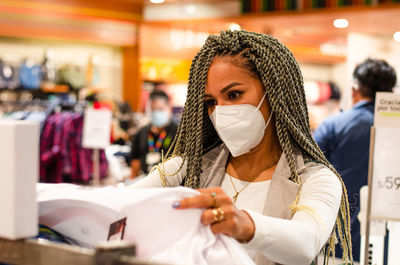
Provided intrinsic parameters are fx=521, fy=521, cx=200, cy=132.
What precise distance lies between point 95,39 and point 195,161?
28.1 feet

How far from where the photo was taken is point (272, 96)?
4.92 ft

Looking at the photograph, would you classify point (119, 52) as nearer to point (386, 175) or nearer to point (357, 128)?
point (357, 128)

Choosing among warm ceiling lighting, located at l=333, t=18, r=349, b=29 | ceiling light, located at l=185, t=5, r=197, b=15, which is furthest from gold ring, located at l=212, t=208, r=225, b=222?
ceiling light, located at l=185, t=5, r=197, b=15

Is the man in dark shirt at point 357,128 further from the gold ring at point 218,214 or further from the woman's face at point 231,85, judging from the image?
the gold ring at point 218,214

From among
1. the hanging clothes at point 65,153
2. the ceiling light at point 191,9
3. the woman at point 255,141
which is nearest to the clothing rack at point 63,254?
the woman at point 255,141

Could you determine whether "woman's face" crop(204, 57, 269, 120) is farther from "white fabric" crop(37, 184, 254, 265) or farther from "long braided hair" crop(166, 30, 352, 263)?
"white fabric" crop(37, 184, 254, 265)

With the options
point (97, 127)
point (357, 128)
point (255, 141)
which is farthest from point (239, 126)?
point (97, 127)

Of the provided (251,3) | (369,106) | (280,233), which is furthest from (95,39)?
(280,233)

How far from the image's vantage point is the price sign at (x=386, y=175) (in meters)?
2.06

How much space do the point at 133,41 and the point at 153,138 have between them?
5015mm

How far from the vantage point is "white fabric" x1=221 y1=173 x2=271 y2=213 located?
1.51m

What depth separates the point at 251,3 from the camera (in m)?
7.74

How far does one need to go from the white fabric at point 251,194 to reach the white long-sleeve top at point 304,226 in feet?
0.46

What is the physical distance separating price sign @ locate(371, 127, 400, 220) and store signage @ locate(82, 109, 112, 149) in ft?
11.4
